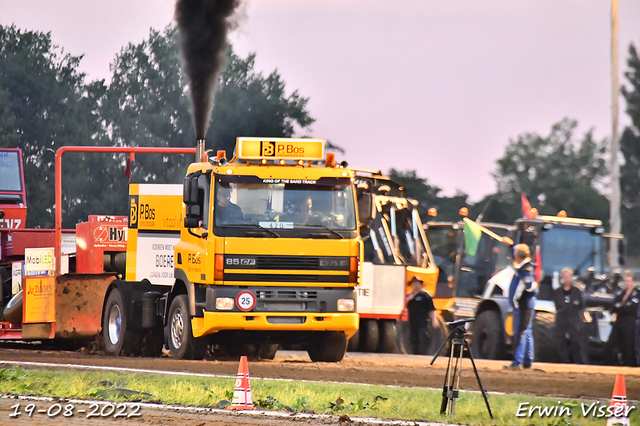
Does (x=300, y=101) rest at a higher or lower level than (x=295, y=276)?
higher

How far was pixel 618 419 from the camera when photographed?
9016 mm

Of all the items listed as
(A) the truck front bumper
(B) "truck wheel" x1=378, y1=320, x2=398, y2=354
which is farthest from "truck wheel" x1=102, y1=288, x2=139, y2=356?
(B) "truck wheel" x1=378, y1=320, x2=398, y2=354

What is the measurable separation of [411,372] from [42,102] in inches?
1682

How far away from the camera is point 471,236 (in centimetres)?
2392

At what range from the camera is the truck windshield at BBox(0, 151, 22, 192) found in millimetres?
24250

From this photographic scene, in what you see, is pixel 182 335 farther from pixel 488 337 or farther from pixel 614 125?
pixel 614 125

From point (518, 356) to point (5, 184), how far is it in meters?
12.5

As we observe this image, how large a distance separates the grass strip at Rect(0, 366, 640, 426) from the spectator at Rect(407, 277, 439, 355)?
8.95 metres

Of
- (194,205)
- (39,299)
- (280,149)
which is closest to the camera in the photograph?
(194,205)

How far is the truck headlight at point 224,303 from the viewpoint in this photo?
51.4 feet

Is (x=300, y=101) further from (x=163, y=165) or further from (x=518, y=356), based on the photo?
(x=518, y=356)

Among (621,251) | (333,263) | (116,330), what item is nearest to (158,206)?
(116,330)

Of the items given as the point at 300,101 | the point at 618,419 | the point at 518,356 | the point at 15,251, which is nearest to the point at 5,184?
the point at 15,251

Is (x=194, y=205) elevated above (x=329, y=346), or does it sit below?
above
